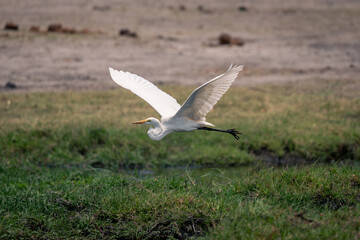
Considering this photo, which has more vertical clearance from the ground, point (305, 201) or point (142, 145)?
point (305, 201)

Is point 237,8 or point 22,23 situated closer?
point 22,23

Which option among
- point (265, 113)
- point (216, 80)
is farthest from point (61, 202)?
point (265, 113)

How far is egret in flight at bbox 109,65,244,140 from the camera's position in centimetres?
473

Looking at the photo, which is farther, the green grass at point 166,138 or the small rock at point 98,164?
the green grass at point 166,138

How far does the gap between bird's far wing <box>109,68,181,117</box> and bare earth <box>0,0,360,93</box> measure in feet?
17.2

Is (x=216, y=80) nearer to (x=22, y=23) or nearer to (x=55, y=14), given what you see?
(x=22, y=23)

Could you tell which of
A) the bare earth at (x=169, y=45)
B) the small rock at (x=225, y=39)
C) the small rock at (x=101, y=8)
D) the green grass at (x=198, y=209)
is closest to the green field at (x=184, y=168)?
the green grass at (x=198, y=209)

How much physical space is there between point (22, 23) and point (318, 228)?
46.6ft

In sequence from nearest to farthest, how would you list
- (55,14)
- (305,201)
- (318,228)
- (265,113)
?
(318,228)
(305,201)
(265,113)
(55,14)

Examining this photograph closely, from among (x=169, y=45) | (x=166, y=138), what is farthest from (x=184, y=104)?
(x=169, y=45)

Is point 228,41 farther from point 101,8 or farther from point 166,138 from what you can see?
point 166,138

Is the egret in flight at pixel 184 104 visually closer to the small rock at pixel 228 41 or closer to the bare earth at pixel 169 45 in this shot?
the bare earth at pixel 169 45

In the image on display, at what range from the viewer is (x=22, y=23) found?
639 inches

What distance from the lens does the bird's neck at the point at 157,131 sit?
515 cm
